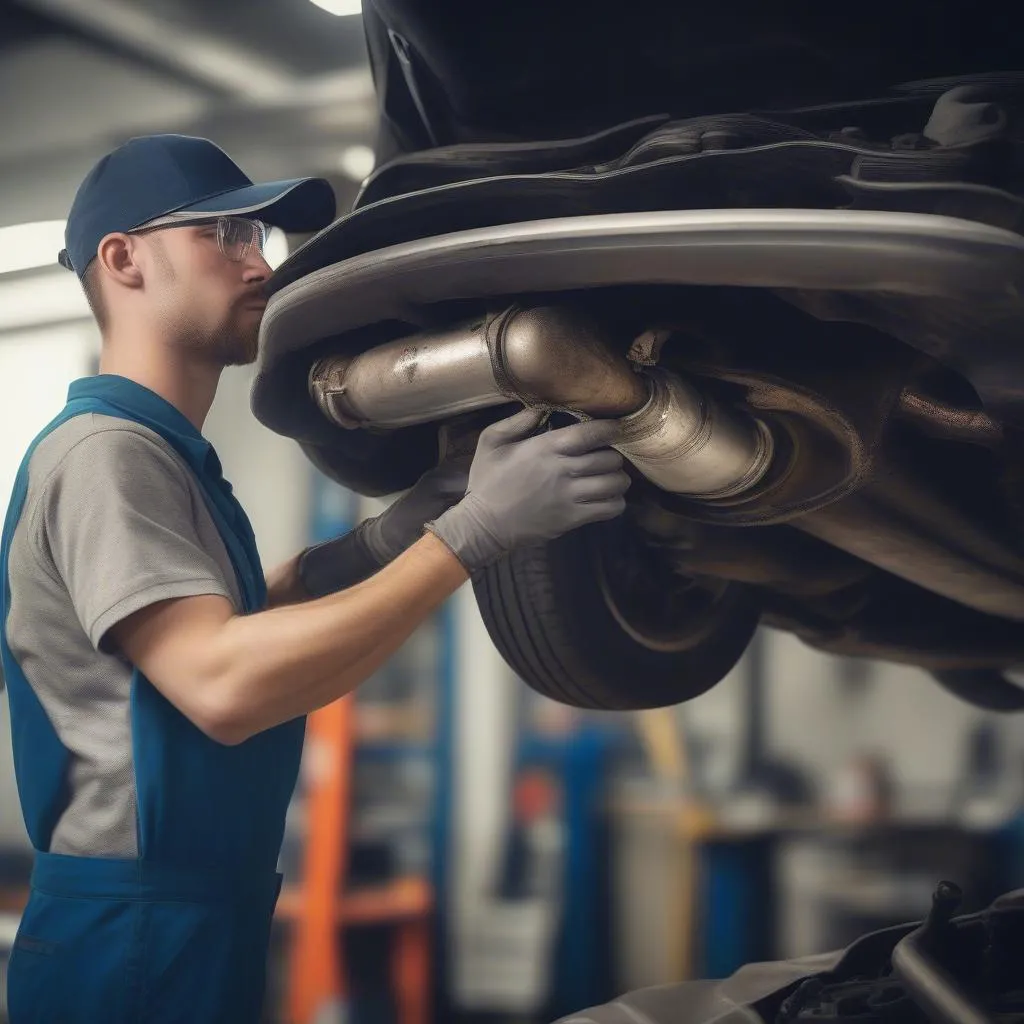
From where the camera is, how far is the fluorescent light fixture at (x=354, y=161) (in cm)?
261

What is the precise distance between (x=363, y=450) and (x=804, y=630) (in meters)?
0.61

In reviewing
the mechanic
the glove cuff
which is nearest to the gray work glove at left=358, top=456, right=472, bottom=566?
the mechanic

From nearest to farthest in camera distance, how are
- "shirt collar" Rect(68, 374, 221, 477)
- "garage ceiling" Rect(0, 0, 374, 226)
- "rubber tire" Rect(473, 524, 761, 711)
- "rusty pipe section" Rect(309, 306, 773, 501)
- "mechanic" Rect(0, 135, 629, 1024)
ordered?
"rusty pipe section" Rect(309, 306, 773, 501) < "mechanic" Rect(0, 135, 629, 1024) < "shirt collar" Rect(68, 374, 221, 477) < "rubber tire" Rect(473, 524, 761, 711) < "garage ceiling" Rect(0, 0, 374, 226)

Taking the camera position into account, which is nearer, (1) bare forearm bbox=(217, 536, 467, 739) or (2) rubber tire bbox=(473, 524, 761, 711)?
(1) bare forearm bbox=(217, 536, 467, 739)

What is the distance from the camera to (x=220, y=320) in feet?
3.10

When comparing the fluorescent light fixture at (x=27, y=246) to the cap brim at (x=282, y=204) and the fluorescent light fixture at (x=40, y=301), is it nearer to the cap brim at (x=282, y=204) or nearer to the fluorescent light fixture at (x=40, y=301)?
the fluorescent light fixture at (x=40, y=301)

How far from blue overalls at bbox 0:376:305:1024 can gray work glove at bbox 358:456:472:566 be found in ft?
0.60

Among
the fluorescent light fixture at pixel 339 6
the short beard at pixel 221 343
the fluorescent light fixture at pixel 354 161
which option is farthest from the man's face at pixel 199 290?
the fluorescent light fixture at pixel 354 161

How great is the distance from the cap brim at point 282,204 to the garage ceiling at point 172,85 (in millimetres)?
1650

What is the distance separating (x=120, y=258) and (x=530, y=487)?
Result: 0.43 meters

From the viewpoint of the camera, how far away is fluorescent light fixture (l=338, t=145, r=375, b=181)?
2.61 metres

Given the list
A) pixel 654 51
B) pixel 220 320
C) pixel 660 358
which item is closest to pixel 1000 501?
pixel 660 358

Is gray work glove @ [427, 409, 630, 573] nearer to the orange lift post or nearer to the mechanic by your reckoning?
the mechanic

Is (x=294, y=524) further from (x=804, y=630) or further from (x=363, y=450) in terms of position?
(x=363, y=450)
